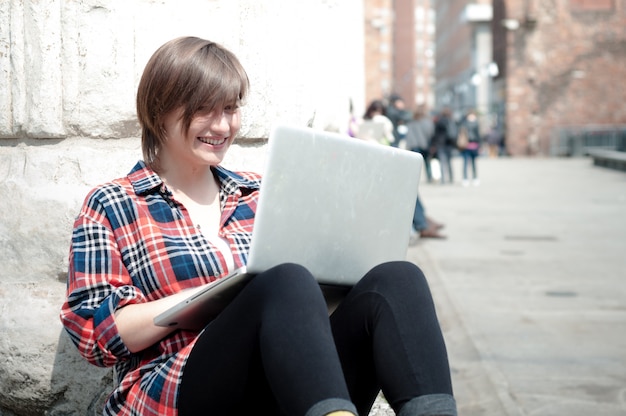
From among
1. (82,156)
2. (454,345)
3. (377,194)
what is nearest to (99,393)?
(82,156)

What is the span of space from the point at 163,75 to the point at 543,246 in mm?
6913

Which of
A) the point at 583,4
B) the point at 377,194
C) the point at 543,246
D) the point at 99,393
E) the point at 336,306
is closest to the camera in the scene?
the point at 377,194

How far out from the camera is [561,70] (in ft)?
116

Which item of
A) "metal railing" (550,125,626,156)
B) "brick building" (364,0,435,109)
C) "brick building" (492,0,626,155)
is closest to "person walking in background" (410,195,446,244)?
"metal railing" (550,125,626,156)

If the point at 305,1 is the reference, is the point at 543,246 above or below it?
below

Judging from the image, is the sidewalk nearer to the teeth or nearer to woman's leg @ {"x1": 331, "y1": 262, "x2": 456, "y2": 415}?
woman's leg @ {"x1": 331, "y1": 262, "x2": 456, "y2": 415}

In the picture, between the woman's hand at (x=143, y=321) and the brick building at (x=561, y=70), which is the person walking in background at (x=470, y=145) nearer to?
the woman's hand at (x=143, y=321)

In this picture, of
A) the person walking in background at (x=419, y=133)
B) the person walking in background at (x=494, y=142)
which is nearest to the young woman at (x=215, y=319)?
the person walking in background at (x=419, y=133)

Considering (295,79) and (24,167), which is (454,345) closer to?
(295,79)

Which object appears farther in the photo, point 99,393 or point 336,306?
point 99,393

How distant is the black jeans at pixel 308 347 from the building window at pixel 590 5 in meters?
35.6

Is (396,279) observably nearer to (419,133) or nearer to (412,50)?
(419,133)

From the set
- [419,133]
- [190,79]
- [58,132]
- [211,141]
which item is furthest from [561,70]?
[190,79]

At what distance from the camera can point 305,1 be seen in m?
2.96
